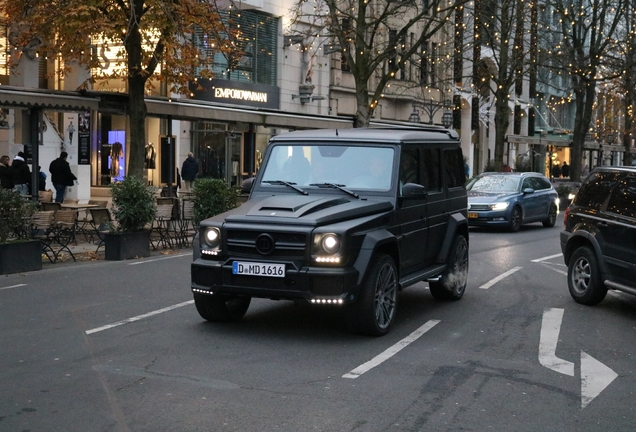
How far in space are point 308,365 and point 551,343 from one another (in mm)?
2717

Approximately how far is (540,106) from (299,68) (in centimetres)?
3492

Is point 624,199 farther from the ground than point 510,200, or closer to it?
farther from the ground

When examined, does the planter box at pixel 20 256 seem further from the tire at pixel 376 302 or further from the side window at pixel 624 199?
the side window at pixel 624 199

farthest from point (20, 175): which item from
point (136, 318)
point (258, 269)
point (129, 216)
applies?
point (258, 269)

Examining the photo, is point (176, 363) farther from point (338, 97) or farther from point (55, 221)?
point (338, 97)

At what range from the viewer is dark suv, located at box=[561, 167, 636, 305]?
11.1 meters

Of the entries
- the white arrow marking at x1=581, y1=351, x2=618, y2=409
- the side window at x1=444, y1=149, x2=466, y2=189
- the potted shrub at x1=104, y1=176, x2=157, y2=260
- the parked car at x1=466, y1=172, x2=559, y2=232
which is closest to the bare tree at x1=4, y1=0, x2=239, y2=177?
the potted shrub at x1=104, y1=176, x2=157, y2=260

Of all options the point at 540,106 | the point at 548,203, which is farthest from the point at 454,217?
the point at 540,106

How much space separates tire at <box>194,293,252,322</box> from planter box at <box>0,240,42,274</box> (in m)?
5.84

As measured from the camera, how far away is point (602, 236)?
1155 cm

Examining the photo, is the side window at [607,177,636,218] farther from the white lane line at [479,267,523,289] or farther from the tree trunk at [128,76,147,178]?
the tree trunk at [128,76,147,178]

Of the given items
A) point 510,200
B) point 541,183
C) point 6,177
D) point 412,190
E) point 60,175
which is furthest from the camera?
point 541,183

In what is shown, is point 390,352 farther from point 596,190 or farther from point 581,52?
point 581,52

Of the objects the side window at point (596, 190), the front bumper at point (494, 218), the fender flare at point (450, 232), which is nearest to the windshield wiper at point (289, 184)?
the fender flare at point (450, 232)
